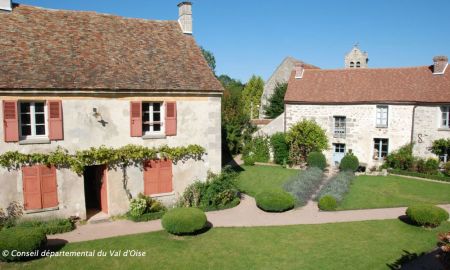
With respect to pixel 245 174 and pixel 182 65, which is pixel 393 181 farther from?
pixel 182 65

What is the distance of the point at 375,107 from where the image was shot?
2922cm

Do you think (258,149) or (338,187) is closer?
(338,187)

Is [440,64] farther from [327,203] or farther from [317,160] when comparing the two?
[327,203]

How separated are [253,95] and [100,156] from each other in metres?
47.7

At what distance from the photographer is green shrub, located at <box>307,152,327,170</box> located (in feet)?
93.0

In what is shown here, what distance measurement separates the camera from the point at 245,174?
27.8 m

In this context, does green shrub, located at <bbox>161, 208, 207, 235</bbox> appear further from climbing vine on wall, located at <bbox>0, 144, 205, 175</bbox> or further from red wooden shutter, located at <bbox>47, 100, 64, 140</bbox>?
red wooden shutter, located at <bbox>47, 100, 64, 140</bbox>

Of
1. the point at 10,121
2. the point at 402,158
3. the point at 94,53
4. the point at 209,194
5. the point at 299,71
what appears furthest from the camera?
the point at 299,71

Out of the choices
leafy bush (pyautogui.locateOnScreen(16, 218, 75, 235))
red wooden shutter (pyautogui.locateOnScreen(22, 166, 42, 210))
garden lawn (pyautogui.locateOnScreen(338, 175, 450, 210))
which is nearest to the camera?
leafy bush (pyautogui.locateOnScreen(16, 218, 75, 235))

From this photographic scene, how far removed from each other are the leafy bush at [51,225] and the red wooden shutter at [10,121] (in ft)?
11.1

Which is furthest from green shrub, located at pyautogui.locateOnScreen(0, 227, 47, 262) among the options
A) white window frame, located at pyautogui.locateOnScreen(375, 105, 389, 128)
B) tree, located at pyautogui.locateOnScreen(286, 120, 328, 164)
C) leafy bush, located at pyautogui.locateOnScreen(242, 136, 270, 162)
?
white window frame, located at pyautogui.locateOnScreen(375, 105, 389, 128)

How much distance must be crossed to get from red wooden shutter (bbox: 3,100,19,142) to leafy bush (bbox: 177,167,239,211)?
786cm

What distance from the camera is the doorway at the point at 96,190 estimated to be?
17.2 meters

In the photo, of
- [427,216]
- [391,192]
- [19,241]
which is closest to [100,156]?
[19,241]
